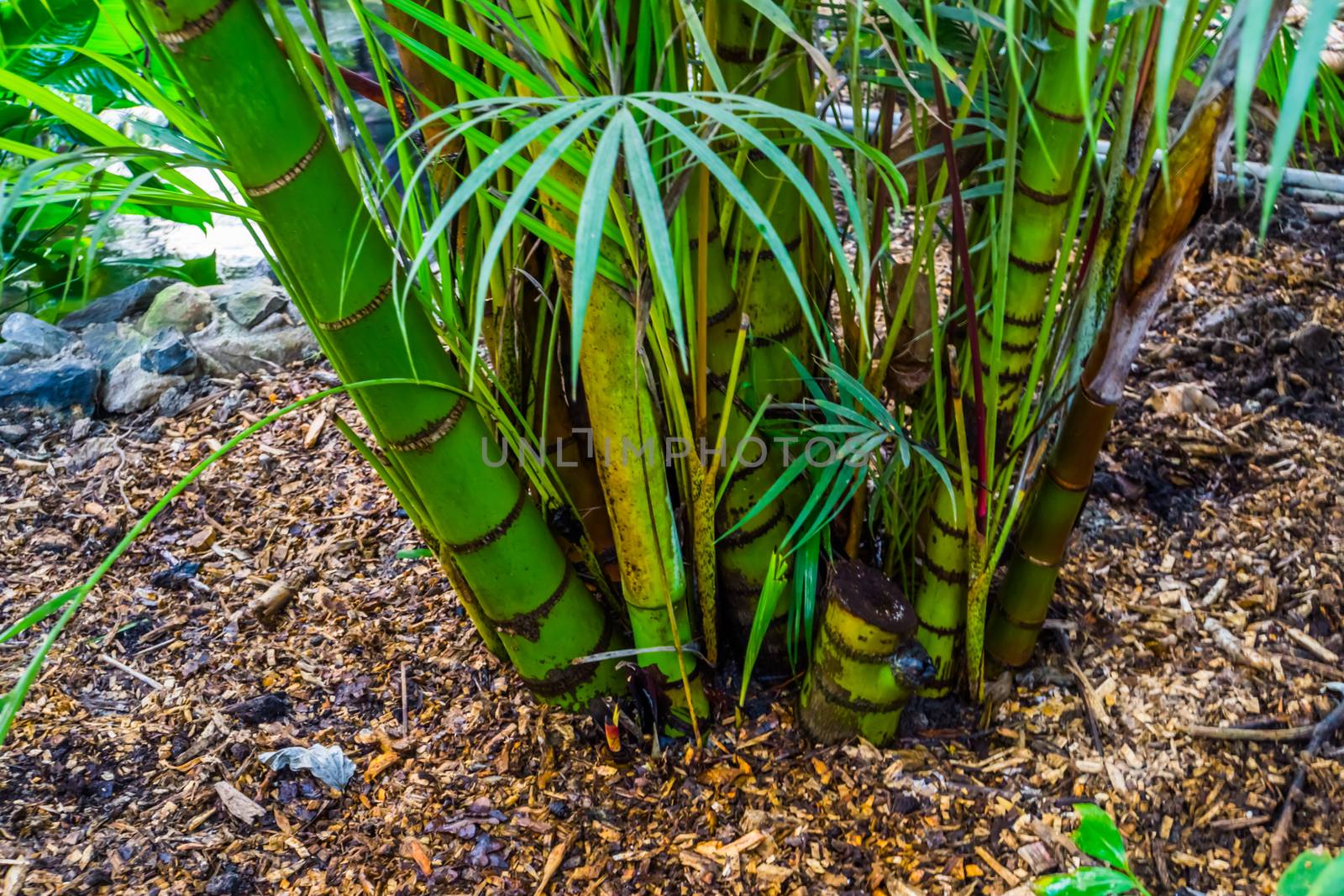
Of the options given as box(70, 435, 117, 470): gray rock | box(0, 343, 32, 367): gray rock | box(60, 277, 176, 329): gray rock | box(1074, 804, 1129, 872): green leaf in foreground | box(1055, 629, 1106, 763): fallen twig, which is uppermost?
box(1074, 804, 1129, 872): green leaf in foreground

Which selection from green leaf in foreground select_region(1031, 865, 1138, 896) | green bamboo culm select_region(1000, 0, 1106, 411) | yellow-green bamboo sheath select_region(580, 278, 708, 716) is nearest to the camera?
green leaf in foreground select_region(1031, 865, 1138, 896)

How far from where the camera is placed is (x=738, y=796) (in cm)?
100

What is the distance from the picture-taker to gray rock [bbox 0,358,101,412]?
5.71ft

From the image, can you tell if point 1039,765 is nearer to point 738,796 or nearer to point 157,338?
point 738,796

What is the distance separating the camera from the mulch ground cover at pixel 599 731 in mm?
951

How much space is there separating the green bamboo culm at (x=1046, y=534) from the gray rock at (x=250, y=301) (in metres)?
1.51

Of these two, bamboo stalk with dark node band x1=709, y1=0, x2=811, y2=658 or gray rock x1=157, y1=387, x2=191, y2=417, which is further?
gray rock x1=157, y1=387, x2=191, y2=417

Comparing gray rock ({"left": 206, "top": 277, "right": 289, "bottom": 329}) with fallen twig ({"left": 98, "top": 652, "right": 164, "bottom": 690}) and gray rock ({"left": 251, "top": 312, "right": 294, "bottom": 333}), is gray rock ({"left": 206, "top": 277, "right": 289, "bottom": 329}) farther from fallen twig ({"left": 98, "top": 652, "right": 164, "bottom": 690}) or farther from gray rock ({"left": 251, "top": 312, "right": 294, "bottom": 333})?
fallen twig ({"left": 98, "top": 652, "right": 164, "bottom": 690})

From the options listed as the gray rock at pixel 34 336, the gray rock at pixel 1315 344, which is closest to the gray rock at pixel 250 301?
the gray rock at pixel 34 336

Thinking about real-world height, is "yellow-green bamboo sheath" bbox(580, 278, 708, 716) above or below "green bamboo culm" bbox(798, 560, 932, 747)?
above

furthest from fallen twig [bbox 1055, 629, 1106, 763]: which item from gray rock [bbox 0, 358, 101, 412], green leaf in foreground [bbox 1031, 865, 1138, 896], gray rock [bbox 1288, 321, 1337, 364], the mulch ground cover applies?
gray rock [bbox 0, 358, 101, 412]

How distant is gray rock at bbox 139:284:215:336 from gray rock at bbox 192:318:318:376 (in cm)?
9

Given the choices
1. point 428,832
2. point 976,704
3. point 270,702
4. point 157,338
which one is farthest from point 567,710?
point 157,338

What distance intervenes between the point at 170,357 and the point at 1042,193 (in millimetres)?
1592
